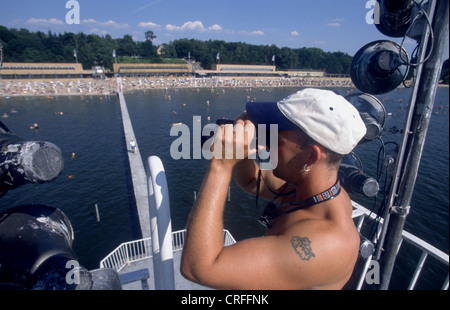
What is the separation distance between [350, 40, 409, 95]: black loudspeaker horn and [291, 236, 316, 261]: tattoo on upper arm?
301 centimetres

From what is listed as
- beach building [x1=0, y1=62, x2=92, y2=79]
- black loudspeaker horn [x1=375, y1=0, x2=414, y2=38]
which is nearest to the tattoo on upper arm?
black loudspeaker horn [x1=375, y1=0, x2=414, y2=38]

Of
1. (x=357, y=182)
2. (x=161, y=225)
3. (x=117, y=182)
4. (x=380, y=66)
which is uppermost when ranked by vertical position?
(x=380, y=66)

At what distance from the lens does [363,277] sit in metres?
4.07

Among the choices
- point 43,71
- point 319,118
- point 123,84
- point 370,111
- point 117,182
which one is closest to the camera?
point 319,118

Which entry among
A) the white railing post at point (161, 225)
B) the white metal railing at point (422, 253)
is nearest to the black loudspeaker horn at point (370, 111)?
the white metal railing at point (422, 253)

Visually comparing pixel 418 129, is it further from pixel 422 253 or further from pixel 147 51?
pixel 147 51

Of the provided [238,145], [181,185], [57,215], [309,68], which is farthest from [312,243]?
[309,68]

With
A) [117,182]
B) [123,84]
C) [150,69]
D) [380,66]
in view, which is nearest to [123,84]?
[123,84]

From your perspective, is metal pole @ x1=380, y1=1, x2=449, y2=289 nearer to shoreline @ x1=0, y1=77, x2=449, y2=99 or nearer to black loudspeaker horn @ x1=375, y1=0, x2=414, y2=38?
black loudspeaker horn @ x1=375, y1=0, x2=414, y2=38

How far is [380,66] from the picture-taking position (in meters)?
3.44

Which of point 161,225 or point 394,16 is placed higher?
point 394,16

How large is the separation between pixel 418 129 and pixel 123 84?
84.0 m
